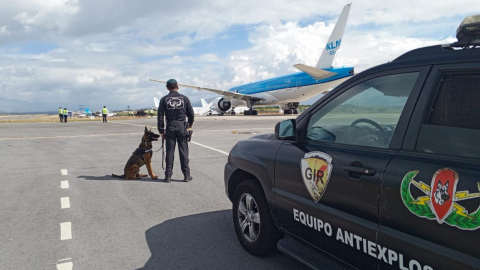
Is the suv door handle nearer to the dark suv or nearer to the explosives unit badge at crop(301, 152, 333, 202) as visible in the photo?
the dark suv

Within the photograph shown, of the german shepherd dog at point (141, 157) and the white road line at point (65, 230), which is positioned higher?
the german shepherd dog at point (141, 157)

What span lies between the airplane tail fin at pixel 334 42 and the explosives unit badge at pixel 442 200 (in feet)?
90.6

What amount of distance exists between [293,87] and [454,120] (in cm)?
3215

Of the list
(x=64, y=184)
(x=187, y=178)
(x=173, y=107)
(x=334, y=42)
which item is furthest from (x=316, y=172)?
(x=334, y=42)

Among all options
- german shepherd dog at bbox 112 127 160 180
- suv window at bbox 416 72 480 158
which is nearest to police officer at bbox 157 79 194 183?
german shepherd dog at bbox 112 127 160 180

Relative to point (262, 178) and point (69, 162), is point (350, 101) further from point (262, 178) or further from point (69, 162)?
point (69, 162)

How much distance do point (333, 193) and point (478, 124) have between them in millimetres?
973

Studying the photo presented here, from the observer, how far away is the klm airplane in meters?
28.4

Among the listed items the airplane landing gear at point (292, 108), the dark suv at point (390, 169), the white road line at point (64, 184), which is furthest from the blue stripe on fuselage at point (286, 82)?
the dark suv at point (390, 169)

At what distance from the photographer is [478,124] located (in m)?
1.89

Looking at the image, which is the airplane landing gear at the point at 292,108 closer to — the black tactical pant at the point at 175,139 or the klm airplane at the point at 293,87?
the klm airplane at the point at 293,87

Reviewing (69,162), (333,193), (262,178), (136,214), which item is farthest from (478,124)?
(69,162)

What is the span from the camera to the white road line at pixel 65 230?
414 cm

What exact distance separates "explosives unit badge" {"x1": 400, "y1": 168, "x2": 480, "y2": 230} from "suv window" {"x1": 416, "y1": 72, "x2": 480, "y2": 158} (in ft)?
0.58
